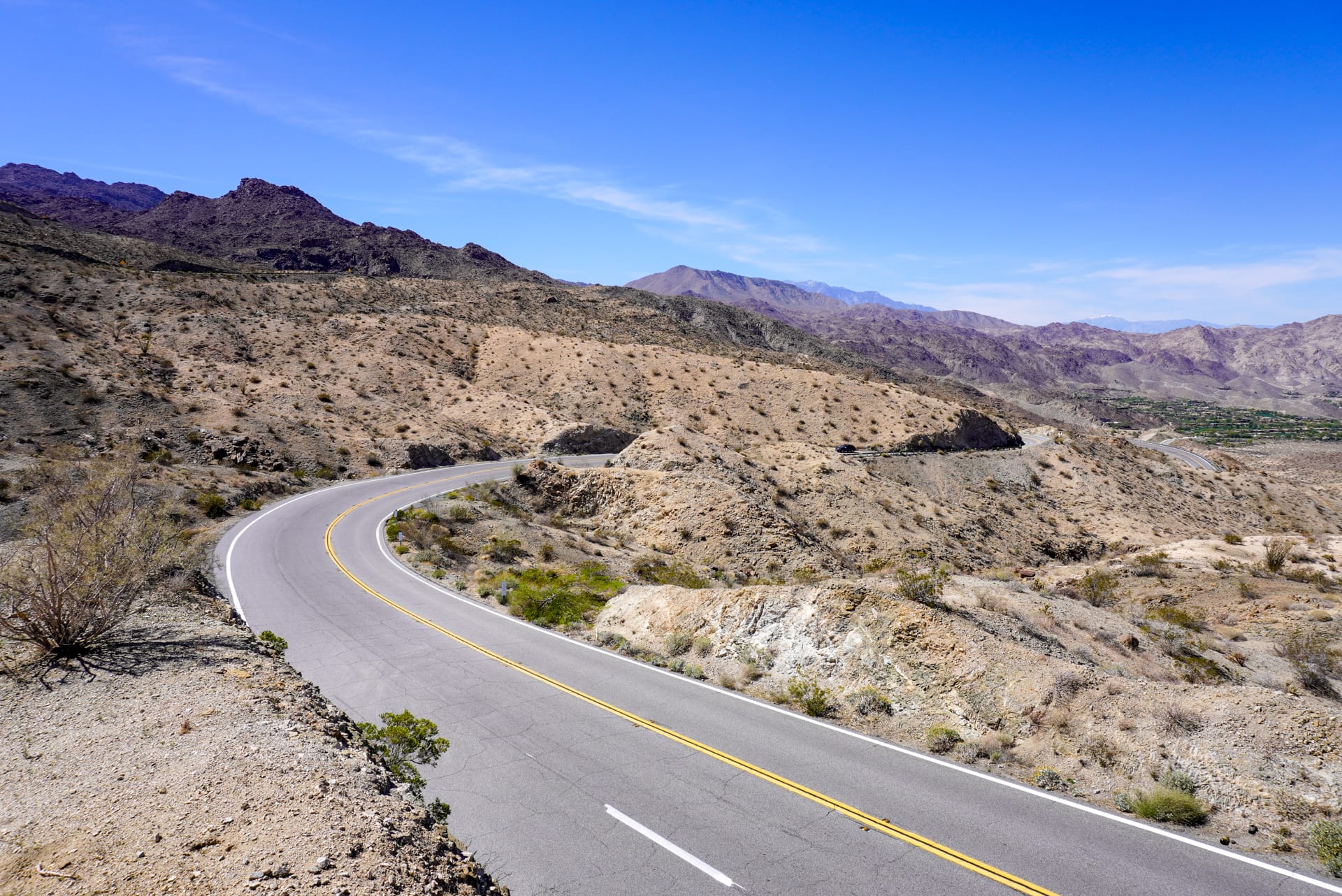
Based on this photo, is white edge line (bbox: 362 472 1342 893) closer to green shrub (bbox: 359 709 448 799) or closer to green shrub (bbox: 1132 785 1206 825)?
green shrub (bbox: 1132 785 1206 825)

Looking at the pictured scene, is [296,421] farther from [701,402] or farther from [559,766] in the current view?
[559,766]

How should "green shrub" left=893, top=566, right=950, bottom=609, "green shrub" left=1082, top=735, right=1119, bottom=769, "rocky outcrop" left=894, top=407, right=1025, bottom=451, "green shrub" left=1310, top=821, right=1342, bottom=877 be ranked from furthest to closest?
"rocky outcrop" left=894, top=407, right=1025, bottom=451 < "green shrub" left=893, top=566, right=950, bottom=609 < "green shrub" left=1082, top=735, right=1119, bottom=769 < "green shrub" left=1310, top=821, right=1342, bottom=877

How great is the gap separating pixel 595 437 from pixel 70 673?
3995 centimetres

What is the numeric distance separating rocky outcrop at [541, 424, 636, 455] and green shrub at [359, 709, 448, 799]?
125 ft

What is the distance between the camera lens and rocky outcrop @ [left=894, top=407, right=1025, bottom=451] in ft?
159

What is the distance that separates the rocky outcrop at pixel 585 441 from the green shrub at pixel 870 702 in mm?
36501

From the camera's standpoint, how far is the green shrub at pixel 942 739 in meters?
9.83

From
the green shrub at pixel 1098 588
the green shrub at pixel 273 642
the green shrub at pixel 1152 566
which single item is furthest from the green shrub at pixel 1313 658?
the green shrub at pixel 273 642

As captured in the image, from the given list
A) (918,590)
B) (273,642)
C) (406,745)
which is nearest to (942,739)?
(918,590)

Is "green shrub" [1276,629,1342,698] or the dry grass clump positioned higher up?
the dry grass clump

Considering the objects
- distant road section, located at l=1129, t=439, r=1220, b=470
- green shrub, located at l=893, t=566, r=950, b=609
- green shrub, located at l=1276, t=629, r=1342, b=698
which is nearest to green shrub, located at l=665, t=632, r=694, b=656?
green shrub, located at l=893, t=566, r=950, b=609

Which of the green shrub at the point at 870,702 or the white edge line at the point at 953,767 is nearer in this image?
the white edge line at the point at 953,767

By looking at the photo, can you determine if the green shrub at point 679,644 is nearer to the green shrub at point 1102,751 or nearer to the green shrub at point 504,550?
the green shrub at point 1102,751

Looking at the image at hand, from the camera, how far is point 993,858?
7.00 meters
